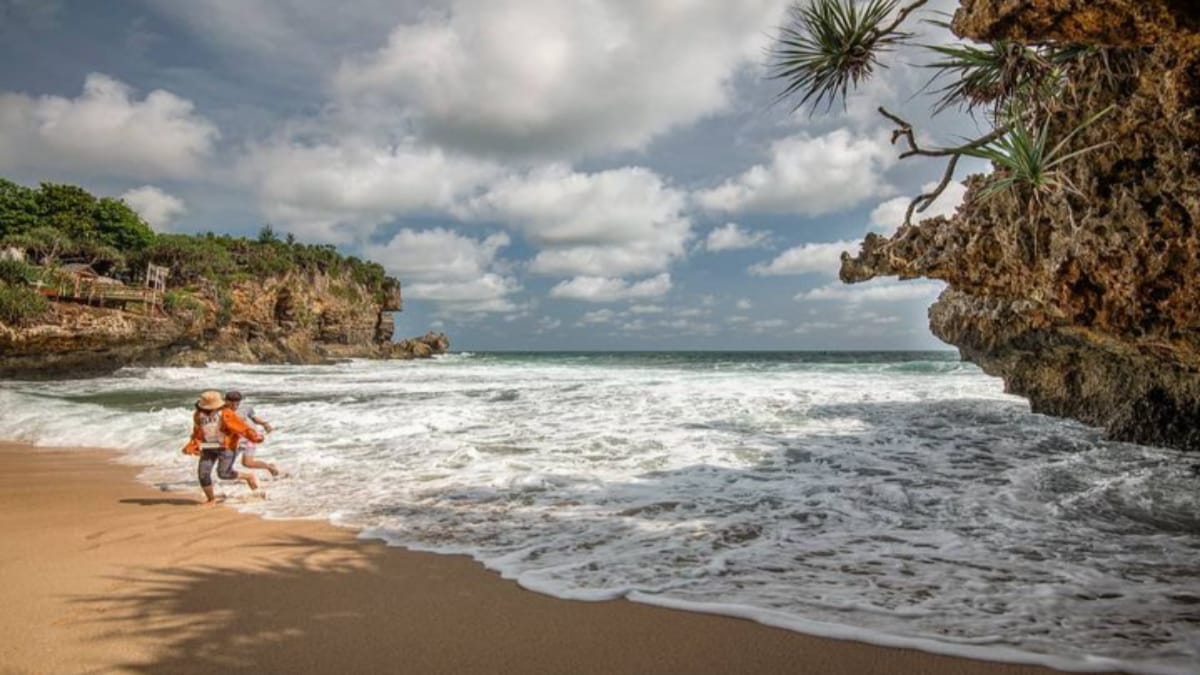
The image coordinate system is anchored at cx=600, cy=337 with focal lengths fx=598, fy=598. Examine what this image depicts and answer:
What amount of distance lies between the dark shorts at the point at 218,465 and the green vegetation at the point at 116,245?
87.0ft

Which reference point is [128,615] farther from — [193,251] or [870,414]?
[193,251]

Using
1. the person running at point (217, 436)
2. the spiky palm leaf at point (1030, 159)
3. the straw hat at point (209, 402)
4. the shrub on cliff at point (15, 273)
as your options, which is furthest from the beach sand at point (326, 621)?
the shrub on cliff at point (15, 273)

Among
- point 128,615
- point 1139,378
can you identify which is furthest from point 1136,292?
point 128,615

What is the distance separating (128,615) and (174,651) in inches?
26.8

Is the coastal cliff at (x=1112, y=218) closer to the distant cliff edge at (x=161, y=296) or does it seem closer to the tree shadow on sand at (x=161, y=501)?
the tree shadow on sand at (x=161, y=501)

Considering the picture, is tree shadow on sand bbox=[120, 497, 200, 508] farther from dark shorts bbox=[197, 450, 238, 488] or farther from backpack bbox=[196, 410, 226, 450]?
backpack bbox=[196, 410, 226, 450]

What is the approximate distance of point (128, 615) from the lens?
3.32m

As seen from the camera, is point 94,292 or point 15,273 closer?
point 15,273

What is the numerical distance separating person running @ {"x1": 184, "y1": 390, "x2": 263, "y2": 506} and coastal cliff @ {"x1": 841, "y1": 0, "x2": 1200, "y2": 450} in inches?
292

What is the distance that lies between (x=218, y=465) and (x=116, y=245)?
4168 centimetres

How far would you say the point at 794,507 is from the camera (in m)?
5.64

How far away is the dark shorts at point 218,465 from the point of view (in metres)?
6.18

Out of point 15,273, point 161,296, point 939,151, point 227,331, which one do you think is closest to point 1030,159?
point 939,151

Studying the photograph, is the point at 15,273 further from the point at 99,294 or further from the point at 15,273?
the point at 99,294
